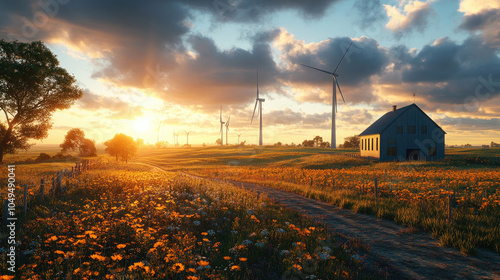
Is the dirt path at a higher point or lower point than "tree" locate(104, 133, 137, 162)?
lower

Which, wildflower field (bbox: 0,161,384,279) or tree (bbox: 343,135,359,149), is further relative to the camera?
tree (bbox: 343,135,359,149)

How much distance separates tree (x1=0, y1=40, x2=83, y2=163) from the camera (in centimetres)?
2762

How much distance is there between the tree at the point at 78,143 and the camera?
266 feet

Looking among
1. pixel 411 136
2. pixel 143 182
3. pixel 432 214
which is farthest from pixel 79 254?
pixel 411 136

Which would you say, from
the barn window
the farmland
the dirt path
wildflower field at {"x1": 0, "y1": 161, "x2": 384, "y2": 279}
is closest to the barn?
the barn window

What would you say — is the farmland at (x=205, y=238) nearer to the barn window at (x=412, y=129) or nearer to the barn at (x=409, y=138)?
the barn at (x=409, y=138)

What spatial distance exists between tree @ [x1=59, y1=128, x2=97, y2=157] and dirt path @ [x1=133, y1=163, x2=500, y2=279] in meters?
91.5

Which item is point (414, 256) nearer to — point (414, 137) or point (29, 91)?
point (29, 91)

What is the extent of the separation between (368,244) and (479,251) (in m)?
3.27

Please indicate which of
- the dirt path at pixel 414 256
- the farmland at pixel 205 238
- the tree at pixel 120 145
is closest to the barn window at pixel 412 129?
the farmland at pixel 205 238

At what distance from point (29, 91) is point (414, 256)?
38.0 metres

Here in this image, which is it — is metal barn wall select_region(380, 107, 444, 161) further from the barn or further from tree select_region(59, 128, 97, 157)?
tree select_region(59, 128, 97, 157)

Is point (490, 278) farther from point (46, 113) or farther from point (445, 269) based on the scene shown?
point (46, 113)

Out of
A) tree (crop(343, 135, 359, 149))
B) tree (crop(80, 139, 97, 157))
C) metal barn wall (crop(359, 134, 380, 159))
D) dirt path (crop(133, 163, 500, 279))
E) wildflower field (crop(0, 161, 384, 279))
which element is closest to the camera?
wildflower field (crop(0, 161, 384, 279))
